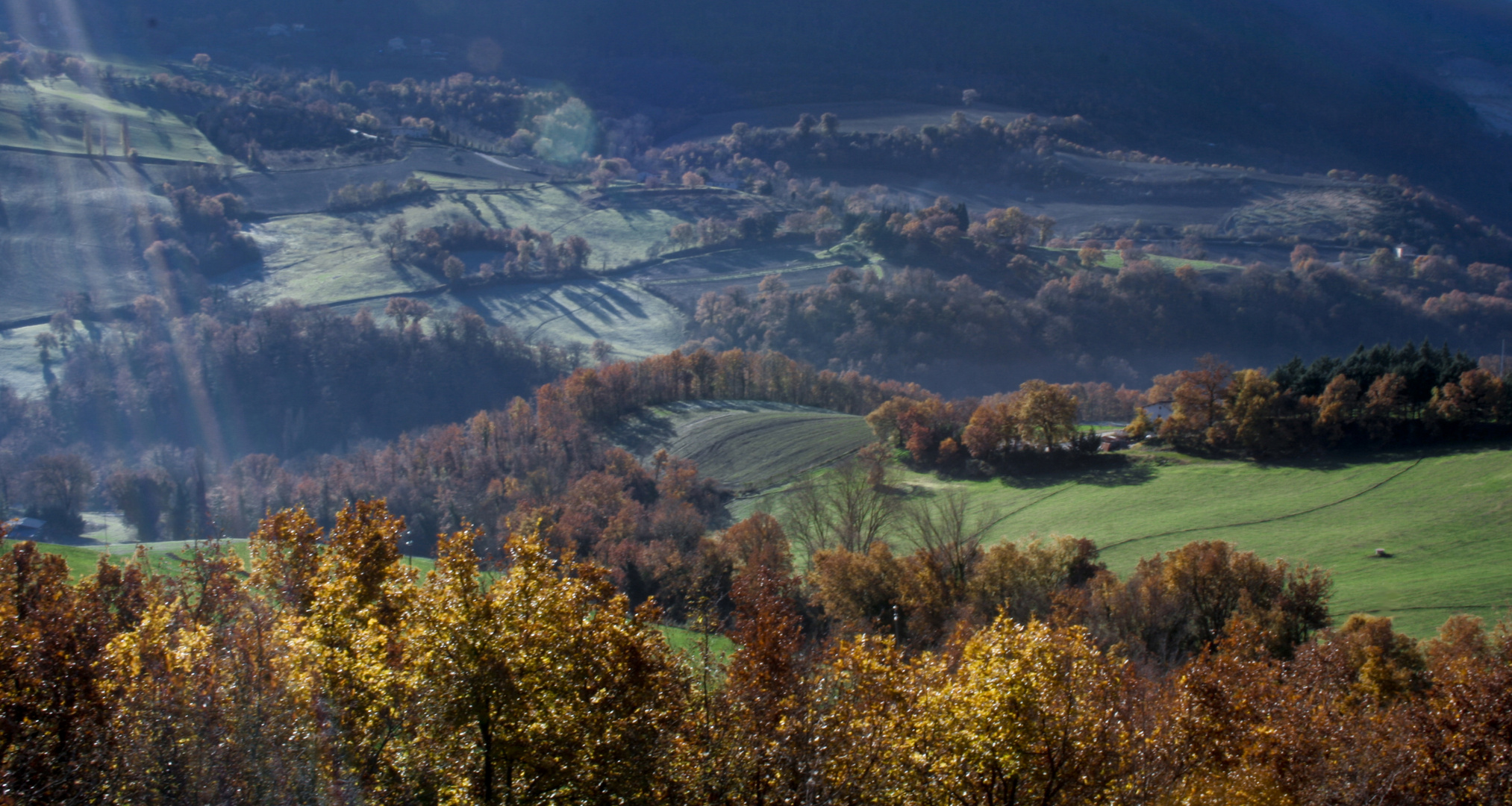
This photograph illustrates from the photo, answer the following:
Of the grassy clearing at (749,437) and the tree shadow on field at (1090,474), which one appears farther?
the grassy clearing at (749,437)

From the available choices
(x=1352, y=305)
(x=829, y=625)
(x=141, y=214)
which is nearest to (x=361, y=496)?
(x=829, y=625)

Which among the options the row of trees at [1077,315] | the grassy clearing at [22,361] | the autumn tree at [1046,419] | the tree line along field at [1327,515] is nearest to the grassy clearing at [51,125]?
the grassy clearing at [22,361]

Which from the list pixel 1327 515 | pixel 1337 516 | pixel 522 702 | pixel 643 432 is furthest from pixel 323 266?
pixel 522 702

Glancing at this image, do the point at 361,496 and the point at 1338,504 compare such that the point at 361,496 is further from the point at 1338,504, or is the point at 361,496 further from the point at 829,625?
the point at 1338,504

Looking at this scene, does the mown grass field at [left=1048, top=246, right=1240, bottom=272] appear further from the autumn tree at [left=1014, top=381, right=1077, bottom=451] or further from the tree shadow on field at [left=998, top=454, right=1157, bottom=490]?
the tree shadow on field at [left=998, top=454, right=1157, bottom=490]

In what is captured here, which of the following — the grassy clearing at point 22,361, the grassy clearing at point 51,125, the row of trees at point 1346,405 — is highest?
the grassy clearing at point 51,125

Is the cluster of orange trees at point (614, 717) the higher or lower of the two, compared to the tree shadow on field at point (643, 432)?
higher

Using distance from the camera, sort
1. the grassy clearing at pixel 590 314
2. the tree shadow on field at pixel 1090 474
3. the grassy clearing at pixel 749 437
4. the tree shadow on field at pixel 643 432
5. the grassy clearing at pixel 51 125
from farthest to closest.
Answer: the grassy clearing at pixel 51 125 → the grassy clearing at pixel 590 314 → the tree shadow on field at pixel 643 432 → the grassy clearing at pixel 749 437 → the tree shadow on field at pixel 1090 474

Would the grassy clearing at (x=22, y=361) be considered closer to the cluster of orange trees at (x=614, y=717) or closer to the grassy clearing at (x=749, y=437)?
the grassy clearing at (x=749, y=437)
